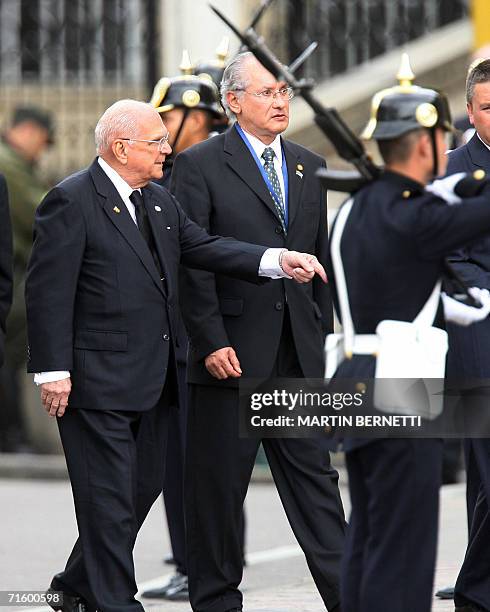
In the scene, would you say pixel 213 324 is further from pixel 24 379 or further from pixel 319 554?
pixel 24 379

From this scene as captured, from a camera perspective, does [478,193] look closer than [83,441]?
Yes

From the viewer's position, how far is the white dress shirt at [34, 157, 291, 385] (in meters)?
6.27

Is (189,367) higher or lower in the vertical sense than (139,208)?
lower

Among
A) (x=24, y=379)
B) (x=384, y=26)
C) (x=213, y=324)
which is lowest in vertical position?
(x=24, y=379)

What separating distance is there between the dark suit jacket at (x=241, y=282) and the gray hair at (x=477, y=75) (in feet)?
2.18

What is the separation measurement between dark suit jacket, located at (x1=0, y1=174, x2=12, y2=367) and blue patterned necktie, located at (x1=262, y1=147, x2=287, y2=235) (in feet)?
3.18

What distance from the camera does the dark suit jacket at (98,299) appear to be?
6289 mm

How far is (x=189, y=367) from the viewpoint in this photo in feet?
22.0

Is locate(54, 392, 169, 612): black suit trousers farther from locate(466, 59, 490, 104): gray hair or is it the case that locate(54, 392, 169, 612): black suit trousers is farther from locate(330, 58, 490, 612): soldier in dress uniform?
locate(466, 59, 490, 104): gray hair

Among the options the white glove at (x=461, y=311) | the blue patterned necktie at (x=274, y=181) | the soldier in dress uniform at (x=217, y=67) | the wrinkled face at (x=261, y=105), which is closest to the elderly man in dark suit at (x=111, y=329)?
the blue patterned necktie at (x=274, y=181)

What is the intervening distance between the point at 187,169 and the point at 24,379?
5951 mm

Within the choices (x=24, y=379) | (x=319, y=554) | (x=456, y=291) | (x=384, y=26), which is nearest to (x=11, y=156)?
(x=24, y=379)

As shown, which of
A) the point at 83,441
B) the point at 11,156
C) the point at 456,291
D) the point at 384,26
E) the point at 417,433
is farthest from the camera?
the point at 384,26

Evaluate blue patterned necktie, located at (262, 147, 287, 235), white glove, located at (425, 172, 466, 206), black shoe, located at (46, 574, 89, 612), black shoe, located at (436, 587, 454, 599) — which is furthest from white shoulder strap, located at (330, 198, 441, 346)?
black shoe, located at (436, 587, 454, 599)
